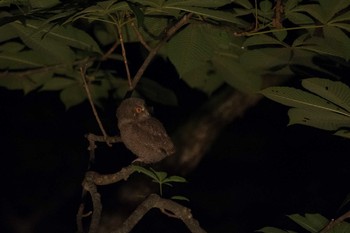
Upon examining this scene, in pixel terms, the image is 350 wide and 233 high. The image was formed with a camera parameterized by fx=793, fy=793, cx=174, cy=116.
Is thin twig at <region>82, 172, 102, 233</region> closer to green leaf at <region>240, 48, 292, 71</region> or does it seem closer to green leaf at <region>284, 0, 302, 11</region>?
green leaf at <region>284, 0, 302, 11</region>

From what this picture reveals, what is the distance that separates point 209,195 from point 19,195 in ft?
4.62

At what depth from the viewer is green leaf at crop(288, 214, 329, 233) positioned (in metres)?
2.58

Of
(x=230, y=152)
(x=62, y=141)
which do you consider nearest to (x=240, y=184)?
(x=230, y=152)

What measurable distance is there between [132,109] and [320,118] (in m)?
0.74

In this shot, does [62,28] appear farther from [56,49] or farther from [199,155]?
[199,155]

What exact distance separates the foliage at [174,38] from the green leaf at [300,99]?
9.1 inches

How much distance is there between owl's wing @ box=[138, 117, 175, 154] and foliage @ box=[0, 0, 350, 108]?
22 centimetres

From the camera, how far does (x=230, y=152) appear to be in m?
6.06

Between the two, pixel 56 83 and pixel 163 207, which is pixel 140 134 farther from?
pixel 56 83

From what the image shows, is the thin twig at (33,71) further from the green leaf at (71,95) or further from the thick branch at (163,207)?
the thick branch at (163,207)

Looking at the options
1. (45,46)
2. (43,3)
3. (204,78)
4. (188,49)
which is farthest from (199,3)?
(204,78)

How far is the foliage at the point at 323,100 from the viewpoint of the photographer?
8.53 feet

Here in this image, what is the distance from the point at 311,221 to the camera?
2.60 metres

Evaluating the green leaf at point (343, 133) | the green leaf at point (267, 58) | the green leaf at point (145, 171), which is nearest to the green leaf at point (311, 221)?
the green leaf at point (343, 133)
